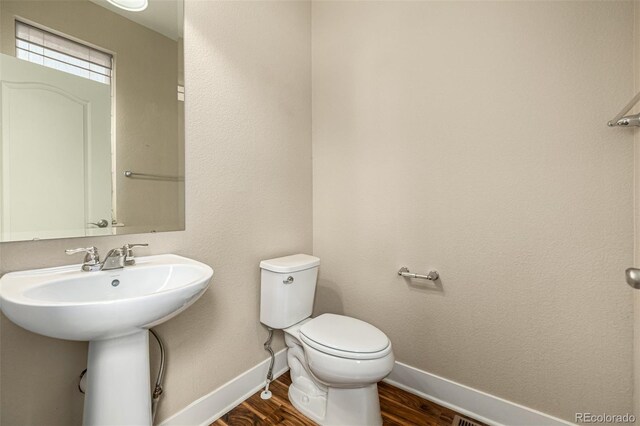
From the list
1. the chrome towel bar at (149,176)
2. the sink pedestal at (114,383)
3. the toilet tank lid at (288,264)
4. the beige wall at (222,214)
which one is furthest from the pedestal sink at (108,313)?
the toilet tank lid at (288,264)

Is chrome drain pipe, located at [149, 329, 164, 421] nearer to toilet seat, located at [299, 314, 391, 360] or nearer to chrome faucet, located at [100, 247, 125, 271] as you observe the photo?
chrome faucet, located at [100, 247, 125, 271]

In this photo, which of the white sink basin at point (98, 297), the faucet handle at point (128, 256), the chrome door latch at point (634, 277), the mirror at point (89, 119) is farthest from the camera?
the faucet handle at point (128, 256)

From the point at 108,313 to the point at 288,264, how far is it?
2.86ft

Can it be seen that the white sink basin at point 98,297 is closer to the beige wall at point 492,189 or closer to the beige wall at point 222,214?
the beige wall at point 222,214

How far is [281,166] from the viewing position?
168cm

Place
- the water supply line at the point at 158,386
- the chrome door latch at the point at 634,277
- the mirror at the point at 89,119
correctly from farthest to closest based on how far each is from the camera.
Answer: the water supply line at the point at 158,386, the mirror at the point at 89,119, the chrome door latch at the point at 634,277

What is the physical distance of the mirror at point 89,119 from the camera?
2.85 feet

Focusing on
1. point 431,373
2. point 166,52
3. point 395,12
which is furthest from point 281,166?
point 431,373

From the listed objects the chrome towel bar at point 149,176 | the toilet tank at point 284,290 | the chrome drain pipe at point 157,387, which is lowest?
the chrome drain pipe at point 157,387

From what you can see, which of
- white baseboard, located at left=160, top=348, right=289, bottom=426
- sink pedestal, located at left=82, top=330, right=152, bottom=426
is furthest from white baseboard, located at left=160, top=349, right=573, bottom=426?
sink pedestal, located at left=82, top=330, right=152, bottom=426

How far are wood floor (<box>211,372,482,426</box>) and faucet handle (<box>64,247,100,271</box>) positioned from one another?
3.10 ft

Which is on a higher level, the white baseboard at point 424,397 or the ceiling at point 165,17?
the ceiling at point 165,17

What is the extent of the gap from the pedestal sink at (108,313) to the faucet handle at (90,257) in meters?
0.03

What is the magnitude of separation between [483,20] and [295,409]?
2144 mm
